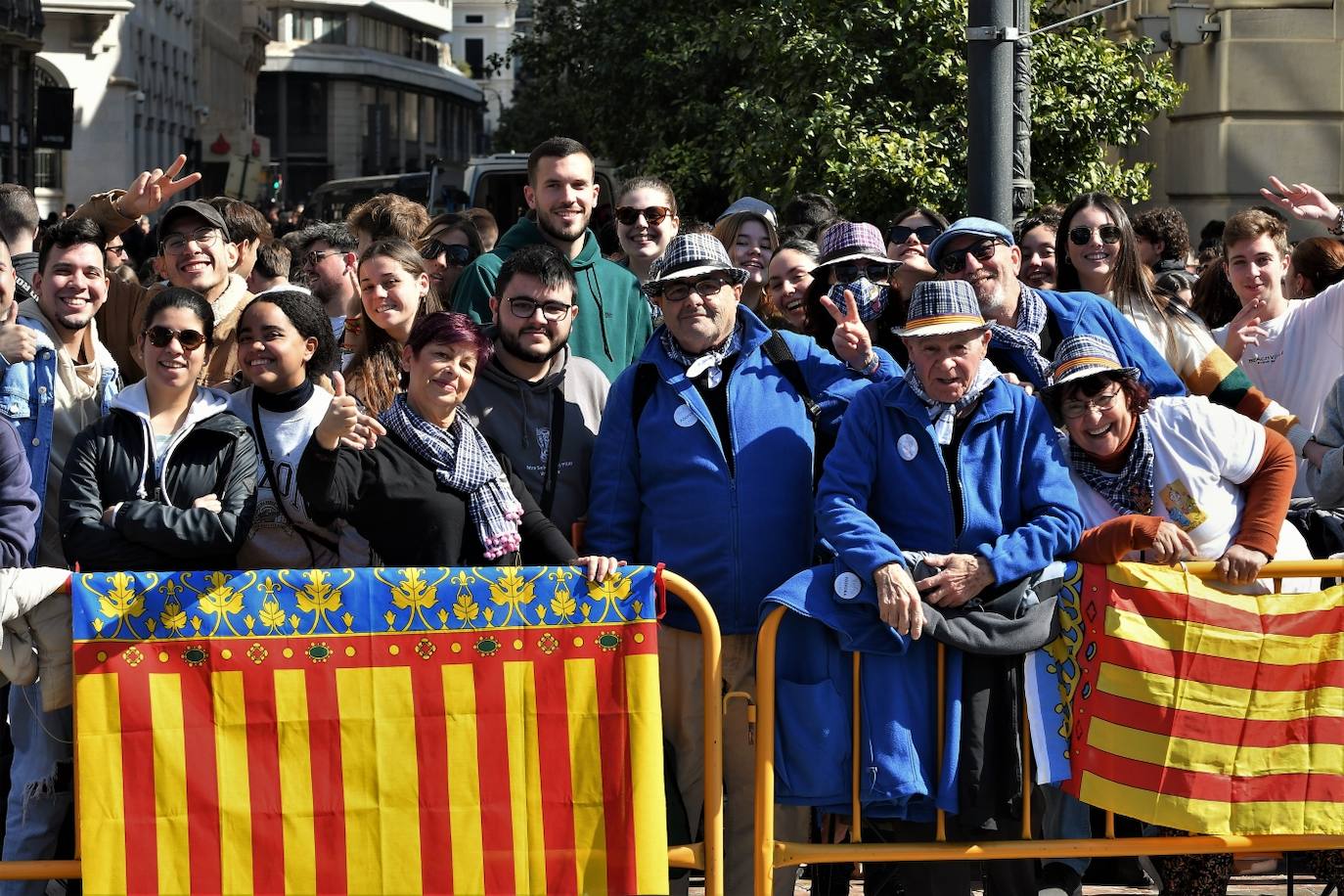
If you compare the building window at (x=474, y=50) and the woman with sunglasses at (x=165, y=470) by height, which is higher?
the building window at (x=474, y=50)

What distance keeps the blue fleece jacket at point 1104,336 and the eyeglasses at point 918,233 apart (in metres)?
1.35

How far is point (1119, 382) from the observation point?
217 inches

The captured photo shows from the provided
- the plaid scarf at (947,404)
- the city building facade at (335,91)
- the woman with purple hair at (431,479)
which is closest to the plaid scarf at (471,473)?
the woman with purple hair at (431,479)

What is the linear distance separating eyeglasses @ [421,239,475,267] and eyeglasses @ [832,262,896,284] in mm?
2679

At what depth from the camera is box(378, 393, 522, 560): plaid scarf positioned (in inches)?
206

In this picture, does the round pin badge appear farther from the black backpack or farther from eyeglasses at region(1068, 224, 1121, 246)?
eyeglasses at region(1068, 224, 1121, 246)

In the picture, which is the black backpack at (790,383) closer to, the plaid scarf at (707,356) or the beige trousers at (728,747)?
the plaid scarf at (707,356)

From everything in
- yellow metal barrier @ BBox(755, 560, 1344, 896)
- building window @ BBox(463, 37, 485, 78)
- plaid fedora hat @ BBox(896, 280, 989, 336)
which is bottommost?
yellow metal barrier @ BBox(755, 560, 1344, 896)

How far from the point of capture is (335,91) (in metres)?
102

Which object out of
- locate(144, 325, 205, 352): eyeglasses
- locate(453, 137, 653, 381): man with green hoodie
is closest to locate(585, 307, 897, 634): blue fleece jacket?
locate(453, 137, 653, 381): man with green hoodie

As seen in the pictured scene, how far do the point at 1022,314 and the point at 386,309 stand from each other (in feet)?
7.54

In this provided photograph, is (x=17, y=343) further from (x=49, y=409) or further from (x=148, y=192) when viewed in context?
(x=148, y=192)

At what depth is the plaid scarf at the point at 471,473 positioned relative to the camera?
5234 mm

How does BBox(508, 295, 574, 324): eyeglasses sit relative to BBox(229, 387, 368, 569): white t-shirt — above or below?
above
